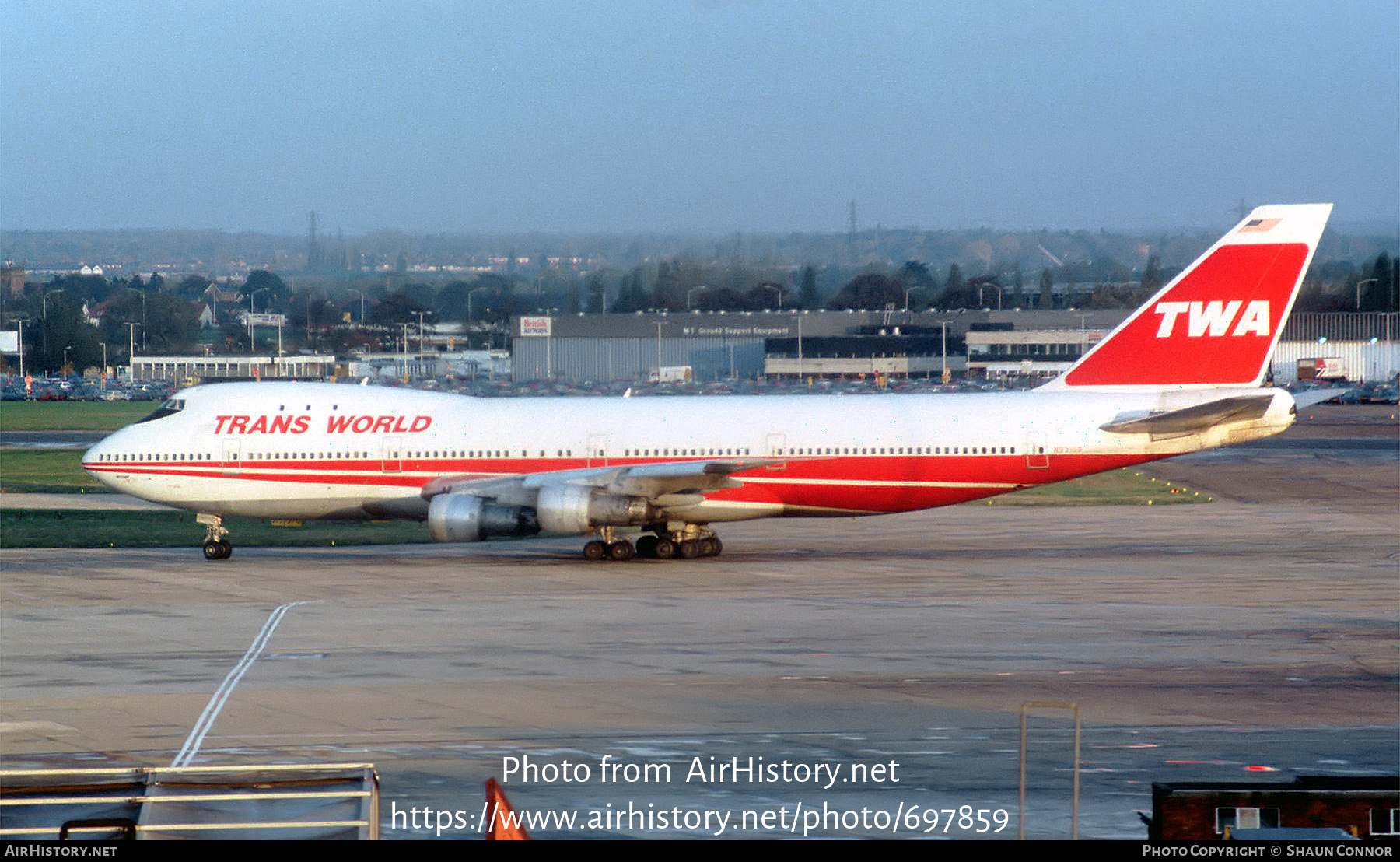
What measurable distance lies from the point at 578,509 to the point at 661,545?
2718mm

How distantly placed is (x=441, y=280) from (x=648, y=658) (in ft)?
333

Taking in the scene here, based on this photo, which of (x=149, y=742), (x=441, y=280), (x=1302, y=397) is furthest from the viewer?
(x=441, y=280)

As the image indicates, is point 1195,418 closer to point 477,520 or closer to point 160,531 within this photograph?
point 477,520

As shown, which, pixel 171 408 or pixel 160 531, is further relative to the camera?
pixel 160 531

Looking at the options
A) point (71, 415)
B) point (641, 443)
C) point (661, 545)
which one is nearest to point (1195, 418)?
point (661, 545)

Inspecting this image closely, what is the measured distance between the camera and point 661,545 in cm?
3238

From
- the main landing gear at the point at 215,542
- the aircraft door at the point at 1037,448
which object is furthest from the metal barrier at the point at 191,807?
the main landing gear at the point at 215,542

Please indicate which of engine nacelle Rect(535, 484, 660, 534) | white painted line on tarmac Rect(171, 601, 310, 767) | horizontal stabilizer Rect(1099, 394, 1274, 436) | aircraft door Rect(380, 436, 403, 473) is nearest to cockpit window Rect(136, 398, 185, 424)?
aircraft door Rect(380, 436, 403, 473)

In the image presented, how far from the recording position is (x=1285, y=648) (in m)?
21.0

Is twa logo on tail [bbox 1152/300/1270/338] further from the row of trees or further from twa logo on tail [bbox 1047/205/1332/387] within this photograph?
the row of trees

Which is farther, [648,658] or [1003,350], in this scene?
[1003,350]

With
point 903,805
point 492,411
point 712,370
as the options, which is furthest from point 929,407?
point 712,370

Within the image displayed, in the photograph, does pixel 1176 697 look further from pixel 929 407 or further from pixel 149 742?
pixel 929 407

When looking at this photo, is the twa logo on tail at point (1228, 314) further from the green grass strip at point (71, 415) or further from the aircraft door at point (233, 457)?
the green grass strip at point (71, 415)
